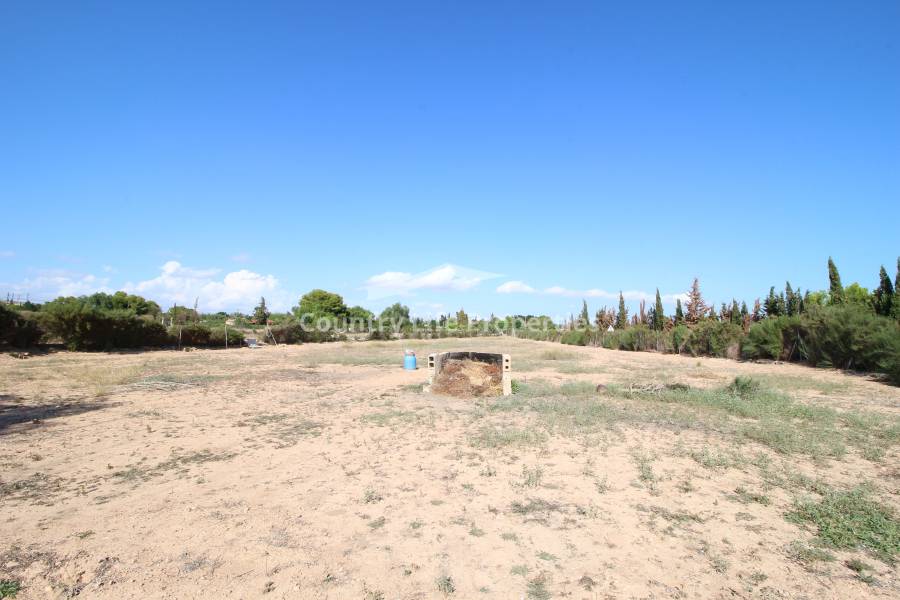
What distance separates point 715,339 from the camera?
2486 cm

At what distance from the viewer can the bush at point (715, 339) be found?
23.7 meters

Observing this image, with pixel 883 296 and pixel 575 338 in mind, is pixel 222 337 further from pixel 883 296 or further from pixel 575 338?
pixel 883 296

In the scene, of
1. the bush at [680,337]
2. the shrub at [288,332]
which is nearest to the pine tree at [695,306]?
the bush at [680,337]

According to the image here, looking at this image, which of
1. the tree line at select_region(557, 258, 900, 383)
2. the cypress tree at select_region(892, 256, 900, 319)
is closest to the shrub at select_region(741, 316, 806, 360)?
the tree line at select_region(557, 258, 900, 383)

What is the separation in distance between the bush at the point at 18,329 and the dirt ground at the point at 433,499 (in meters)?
15.6

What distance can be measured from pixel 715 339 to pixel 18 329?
3436cm

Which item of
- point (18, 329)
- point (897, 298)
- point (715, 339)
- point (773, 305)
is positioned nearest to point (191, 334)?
point (18, 329)

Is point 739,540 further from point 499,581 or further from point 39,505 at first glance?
point 39,505

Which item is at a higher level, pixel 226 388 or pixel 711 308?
pixel 711 308

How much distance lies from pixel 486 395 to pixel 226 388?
7.27 meters

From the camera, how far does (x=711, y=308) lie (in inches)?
1764

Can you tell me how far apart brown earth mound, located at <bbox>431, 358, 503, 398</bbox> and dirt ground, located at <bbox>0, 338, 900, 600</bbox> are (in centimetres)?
139

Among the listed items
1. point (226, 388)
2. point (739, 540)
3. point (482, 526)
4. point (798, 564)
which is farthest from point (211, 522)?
point (226, 388)

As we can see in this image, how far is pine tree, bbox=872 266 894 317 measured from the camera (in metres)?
23.6
